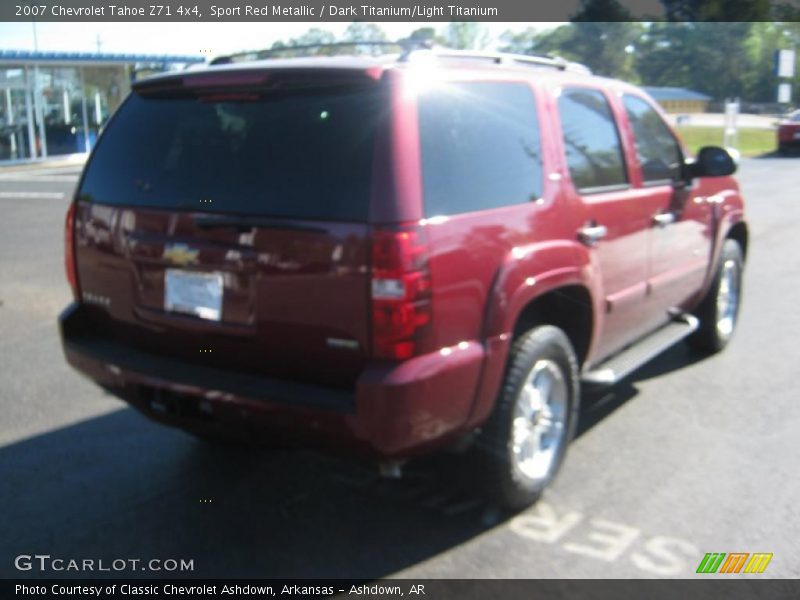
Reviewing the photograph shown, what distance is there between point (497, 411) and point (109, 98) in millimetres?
30689

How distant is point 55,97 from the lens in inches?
1148

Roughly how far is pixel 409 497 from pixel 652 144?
106 inches

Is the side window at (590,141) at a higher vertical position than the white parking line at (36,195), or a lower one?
higher

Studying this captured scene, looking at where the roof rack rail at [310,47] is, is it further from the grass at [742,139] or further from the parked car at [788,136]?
the parked car at [788,136]

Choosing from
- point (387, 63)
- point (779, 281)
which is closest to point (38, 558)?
point (387, 63)

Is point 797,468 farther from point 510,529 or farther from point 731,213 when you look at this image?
point 731,213

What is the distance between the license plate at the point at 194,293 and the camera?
11.3ft

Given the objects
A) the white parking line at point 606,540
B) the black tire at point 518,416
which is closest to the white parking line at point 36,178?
the black tire at point 518,416

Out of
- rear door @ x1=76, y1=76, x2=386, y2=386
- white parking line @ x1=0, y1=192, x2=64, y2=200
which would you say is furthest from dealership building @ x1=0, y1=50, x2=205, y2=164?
rear door @ x1=76, y1=76, x2=386, y2=386

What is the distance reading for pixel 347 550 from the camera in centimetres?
355

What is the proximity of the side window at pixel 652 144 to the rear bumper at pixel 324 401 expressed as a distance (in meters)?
2.27

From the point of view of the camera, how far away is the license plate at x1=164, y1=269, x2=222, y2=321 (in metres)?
3.45

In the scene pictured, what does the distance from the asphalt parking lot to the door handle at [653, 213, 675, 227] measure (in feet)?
3.64

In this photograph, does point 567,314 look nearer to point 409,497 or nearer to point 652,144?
point 409,497
